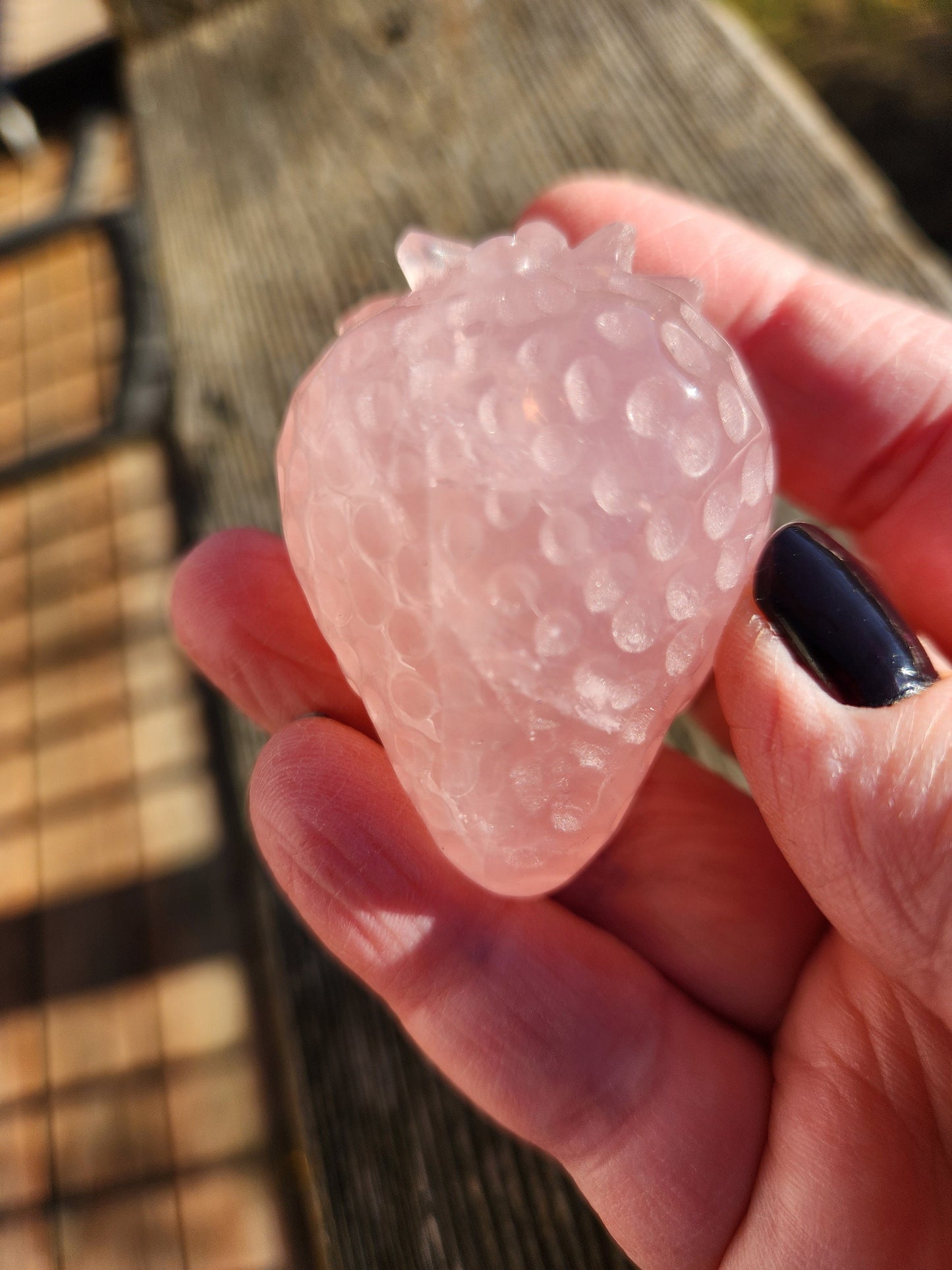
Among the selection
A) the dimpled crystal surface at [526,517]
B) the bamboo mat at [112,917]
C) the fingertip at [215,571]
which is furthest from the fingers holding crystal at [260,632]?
the bamboo mat at [112,917]

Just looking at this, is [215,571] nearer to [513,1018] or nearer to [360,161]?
[513,1018]

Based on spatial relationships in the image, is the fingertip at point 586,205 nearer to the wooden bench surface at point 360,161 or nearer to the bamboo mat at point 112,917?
the wooden bench surface at point 360,161

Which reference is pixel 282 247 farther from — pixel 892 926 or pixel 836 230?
pixel 892 926

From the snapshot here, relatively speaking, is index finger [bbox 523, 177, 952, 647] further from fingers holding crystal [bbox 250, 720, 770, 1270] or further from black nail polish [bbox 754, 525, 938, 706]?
fingers holding crystal [bbox 250, 720, 770, 1270]

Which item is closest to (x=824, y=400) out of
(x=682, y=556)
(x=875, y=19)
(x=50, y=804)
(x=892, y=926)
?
(x=682, y=556)

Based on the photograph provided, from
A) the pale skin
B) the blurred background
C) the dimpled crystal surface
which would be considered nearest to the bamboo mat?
the blurred background

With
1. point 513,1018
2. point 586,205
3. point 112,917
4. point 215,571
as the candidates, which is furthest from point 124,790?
point 586,205
